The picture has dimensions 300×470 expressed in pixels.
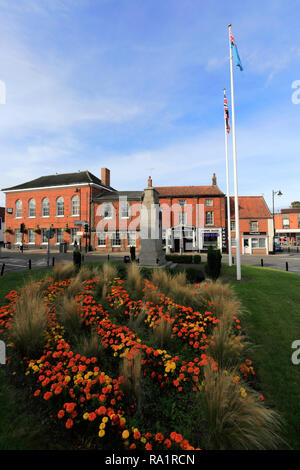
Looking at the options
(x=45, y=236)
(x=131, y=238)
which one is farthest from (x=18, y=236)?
(x=131, y=238)

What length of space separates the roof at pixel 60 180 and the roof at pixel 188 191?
36.7 feet

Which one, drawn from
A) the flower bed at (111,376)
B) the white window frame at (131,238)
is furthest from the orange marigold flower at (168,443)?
the white window frame at (131,238)

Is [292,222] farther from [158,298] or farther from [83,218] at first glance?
[158,298]

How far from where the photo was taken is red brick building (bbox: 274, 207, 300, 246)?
58438mm

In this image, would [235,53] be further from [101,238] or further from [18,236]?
[18,236]

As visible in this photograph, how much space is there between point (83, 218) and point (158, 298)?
3027cm

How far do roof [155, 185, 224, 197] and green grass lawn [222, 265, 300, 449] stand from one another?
25.8m

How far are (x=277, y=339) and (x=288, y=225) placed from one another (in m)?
64.9

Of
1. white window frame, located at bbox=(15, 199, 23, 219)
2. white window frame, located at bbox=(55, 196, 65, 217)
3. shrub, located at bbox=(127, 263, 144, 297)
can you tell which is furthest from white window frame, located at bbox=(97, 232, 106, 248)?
shrub, located at bbox=(127, 263, 144, 297)

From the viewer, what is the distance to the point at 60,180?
3722cm

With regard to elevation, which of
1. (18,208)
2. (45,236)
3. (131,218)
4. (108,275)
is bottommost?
(108,275)

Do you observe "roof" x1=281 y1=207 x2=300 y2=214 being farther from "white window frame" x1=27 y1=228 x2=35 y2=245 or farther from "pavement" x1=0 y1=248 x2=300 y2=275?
"white window frame" x1=27 y1=228 x2=35 y2=245

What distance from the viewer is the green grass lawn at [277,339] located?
3.37 m
